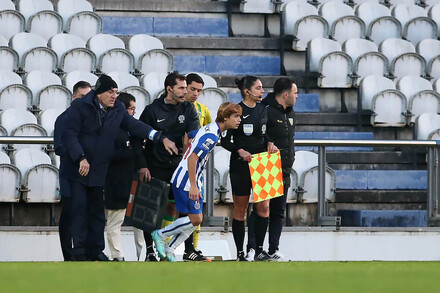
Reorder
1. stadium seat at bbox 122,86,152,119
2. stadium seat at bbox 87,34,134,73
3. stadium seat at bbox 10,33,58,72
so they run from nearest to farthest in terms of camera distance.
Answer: stadium seat at bbox 122,86,152,119 → stadium seat at bbox 10,33,58,72 → stadium seat at bbox 87,34,134,73

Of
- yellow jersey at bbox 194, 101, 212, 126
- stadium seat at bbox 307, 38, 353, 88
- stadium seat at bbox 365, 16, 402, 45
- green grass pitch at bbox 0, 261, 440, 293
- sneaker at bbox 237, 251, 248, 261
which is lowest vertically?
sneaker at bbox 237, 251, 248, 261

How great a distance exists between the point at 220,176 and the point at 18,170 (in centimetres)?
209

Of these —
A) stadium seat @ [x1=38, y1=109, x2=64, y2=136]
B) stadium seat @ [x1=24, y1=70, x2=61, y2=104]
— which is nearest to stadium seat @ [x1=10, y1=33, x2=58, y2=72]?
stadium seat @ [x1=24, y1=70, x2=61, y2=104]

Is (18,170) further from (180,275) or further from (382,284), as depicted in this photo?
(382,284)

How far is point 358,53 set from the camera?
669 inches

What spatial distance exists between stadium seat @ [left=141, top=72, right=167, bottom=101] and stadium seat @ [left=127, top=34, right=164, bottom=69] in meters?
1.04

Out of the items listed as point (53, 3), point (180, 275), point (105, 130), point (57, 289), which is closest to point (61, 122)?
point (105, 130)

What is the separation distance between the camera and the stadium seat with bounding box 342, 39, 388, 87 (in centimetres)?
1656

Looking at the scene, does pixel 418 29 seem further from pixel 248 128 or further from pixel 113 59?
pixel 248 128

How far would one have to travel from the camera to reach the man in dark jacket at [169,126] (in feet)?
36.3

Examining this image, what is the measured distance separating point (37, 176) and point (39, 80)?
9.47 ft

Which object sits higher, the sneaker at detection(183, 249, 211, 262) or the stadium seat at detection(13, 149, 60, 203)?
the stadium seat at detection(13, 149, 60, 203)

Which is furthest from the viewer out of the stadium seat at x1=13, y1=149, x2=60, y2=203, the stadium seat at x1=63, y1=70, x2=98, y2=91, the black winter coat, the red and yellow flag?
the stadium seat at x1=63, y1=70, x2=98, y2=91

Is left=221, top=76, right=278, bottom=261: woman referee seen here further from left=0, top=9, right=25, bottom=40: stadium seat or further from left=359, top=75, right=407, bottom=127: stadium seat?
left=0, top=9, right=25, bottom=40: stadium seat
